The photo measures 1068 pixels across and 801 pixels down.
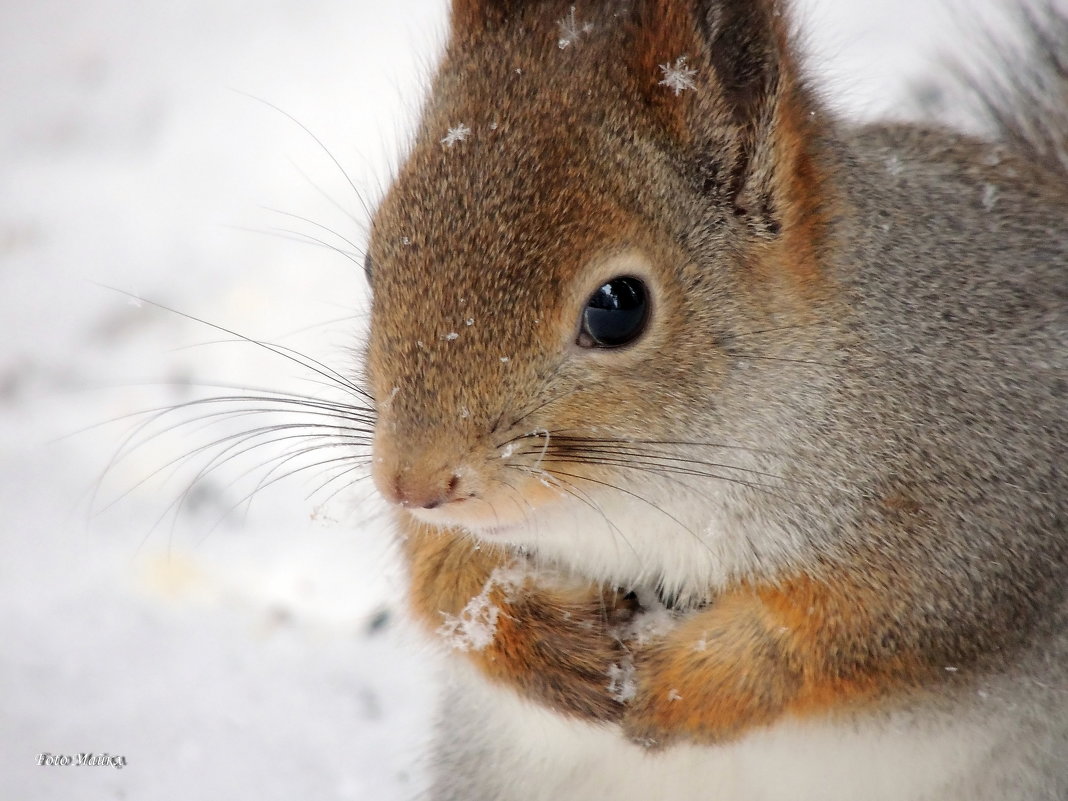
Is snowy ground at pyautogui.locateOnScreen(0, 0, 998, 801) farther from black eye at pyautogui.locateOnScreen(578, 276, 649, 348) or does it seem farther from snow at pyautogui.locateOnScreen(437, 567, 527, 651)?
black eye at pyautogui.locateOnScreen(578, 276, 649, 348)

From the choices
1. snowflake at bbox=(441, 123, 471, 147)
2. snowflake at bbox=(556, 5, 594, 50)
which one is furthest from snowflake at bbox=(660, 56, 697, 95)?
snowflake at bbox=(441, 123, 471, 147)

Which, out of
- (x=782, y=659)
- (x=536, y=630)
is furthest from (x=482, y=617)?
(x=782, y=659)

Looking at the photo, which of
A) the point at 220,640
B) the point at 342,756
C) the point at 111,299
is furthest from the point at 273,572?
the point at 111,299

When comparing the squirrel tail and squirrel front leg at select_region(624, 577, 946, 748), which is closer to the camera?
squirrel front leg at select_region(624, 577, 946, 748)

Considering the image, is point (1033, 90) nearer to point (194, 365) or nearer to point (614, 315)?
point (614, 315)

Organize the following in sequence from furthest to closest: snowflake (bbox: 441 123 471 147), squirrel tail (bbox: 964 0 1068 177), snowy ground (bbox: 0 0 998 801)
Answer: snowy ground (bbox: 0 0 998 801) < squirrel tail (bbox: 964 0 1068 177) < snowflake (bbox: 441 123 471 147)

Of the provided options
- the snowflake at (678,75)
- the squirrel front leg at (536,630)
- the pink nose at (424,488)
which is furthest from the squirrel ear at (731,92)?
the squirrel front leg at (536,630)

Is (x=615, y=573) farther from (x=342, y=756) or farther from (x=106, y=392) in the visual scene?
(x=106, y=392)
